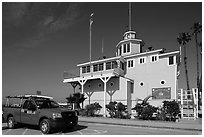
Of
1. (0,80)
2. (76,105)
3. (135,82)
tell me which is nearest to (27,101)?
(0,80)

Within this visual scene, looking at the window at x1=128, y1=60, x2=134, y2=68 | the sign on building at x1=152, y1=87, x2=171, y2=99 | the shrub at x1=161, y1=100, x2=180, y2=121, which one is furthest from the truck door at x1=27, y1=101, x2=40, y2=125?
the window at x1=128, y1=60, x2=134, y2=68

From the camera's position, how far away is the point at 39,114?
10078mm

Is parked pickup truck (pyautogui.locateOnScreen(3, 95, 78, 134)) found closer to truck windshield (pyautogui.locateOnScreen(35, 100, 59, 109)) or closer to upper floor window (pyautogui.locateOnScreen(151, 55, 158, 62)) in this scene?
truck windshield (pyautogui.locateOnScreen(35, 100, 59, 109))

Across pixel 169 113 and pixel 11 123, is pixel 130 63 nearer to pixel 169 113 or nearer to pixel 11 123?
pixel 169 113

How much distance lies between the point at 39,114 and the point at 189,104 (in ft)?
45.3

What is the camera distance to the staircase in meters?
18.0

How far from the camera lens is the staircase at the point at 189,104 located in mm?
17964

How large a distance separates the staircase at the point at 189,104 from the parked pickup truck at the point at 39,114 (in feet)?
37.4

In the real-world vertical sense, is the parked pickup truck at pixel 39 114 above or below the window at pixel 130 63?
below

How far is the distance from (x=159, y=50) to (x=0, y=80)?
57.8ft

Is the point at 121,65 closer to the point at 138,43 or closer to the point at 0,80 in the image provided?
the point at 138,43

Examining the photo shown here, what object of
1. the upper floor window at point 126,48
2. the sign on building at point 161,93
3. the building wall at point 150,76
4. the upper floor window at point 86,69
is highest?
the upper floor window at point 126,48

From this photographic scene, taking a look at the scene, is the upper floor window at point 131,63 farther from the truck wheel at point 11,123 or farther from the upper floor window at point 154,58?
the truck wheel at point 11,123

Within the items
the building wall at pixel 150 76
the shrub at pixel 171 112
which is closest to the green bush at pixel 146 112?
the shrub at pixel 171 112
